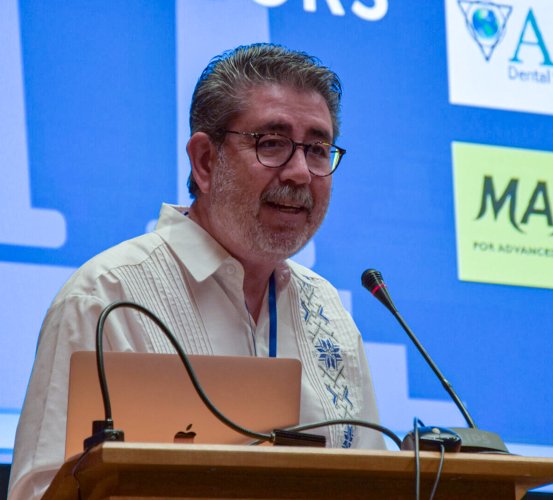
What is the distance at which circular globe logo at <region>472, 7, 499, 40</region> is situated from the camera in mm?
3355

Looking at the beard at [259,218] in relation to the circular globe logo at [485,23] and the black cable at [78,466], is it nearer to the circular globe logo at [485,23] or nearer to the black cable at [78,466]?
the black cable at [78,466]

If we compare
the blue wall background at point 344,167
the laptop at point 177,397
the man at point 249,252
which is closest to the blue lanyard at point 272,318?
the man at point 249,252

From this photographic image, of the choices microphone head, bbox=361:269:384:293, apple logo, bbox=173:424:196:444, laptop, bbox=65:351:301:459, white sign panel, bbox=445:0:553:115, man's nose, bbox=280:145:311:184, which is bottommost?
apple logo, bbox=173:424:196:444

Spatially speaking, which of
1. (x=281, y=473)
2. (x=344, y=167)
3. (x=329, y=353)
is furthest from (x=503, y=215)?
(x=281, y=473)

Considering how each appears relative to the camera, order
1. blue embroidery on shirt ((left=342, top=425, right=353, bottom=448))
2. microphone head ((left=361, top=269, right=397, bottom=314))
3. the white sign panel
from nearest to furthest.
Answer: microphone head ((left=361, top=269, right=397, bottom=314)) < blue embroidery on shirt ((left=342, top=425, right=353, bottom=448)) < the white sign panel

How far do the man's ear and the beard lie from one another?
9 cm

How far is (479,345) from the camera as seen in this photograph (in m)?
3.10

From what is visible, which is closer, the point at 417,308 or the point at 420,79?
the point at 417,308

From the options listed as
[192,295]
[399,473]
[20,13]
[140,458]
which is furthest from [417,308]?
[140,458]

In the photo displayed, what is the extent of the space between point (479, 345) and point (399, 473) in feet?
5.95

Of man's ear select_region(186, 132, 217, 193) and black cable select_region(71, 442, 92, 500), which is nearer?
black cable select_region(71, 442, 92, 500)

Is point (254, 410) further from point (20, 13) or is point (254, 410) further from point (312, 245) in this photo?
point (20, 13)

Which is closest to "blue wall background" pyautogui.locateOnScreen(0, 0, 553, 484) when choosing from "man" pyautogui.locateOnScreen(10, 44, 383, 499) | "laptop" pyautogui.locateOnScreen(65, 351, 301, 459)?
"man" pyautogui.locateOnScreen(10, 44, 383, 499)

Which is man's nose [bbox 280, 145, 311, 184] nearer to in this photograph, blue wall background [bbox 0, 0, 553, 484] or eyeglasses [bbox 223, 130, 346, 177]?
eyeglasses [bbox 223, 130, 346, 177]
